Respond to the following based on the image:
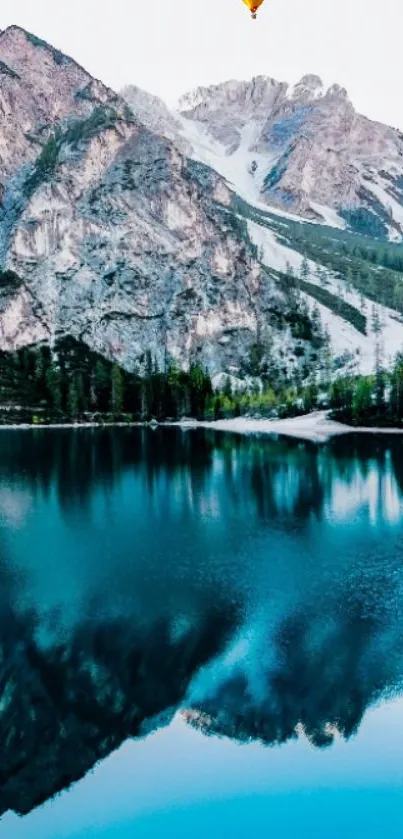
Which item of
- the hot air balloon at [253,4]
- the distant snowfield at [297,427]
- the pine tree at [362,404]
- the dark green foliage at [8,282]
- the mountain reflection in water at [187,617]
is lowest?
the mountain reflection in water at [187,617]

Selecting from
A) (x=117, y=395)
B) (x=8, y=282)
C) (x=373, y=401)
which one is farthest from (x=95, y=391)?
(x=373, y=401)

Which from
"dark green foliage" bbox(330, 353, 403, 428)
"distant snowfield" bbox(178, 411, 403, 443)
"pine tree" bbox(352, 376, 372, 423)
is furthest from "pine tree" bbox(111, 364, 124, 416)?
"pine tree" bbox(352, 376, 372, 423)

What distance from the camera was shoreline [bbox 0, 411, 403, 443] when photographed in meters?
136

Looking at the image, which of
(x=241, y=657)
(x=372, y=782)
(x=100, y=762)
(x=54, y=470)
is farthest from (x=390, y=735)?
(x=54, y=470)

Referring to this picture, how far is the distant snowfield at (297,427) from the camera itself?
133875mm

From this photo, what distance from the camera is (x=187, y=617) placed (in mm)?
30422

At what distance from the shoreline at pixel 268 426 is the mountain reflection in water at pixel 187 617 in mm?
72442

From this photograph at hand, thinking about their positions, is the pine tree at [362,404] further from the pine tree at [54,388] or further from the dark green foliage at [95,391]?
the pine tree at [54,388]

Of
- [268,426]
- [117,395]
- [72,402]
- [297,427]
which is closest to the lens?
[297,427]

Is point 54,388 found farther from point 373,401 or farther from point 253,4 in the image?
point 253,4

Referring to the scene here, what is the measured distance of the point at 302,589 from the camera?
34344mm

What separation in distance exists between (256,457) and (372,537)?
46.5 metres

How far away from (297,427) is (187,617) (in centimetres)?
12208

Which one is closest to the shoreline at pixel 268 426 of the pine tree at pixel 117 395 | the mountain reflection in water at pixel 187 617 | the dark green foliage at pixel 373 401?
the dark green foliage at pixel 373 401
